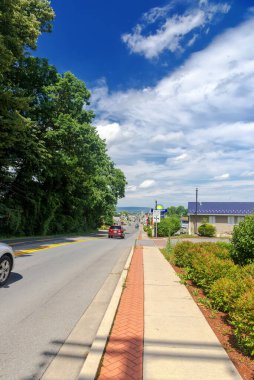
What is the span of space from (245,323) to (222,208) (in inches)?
2163

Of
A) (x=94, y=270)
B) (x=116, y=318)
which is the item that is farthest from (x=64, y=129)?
(x=116, y=318)

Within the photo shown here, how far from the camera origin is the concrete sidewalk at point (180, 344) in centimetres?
370

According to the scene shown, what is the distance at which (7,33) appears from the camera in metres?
21.0

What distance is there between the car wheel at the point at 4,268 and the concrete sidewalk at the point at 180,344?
3501 mm

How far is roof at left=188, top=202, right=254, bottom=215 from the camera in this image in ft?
182

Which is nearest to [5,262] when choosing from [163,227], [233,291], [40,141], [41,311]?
[41,311]

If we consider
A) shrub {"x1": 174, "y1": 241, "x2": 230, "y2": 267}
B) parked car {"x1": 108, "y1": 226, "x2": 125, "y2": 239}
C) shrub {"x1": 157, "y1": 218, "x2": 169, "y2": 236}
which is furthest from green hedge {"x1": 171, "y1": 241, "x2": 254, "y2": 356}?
shrub {"x1": 157, "y1": 218, "x2": 169, "y2": 236}

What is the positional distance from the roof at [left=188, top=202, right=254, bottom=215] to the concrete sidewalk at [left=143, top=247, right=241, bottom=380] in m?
50.4

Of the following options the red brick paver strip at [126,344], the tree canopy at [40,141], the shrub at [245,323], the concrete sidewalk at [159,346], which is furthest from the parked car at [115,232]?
the shrub at [245,323]

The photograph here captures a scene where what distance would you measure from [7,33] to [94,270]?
17.5 meters

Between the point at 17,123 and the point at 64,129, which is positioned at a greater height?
the point at 64,129

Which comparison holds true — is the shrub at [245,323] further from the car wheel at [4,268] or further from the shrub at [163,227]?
the shrub at [163,227]

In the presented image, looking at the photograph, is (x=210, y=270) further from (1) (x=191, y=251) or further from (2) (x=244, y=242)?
(1) (x=191, y=251)

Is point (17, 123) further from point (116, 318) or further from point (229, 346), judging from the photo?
point (229, 346)
